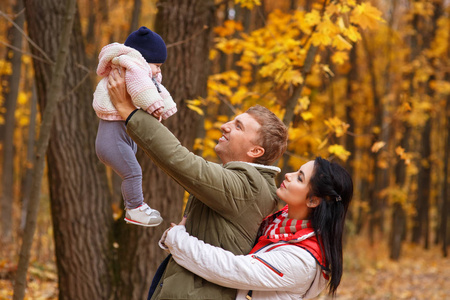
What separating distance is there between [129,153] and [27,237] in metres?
2.09

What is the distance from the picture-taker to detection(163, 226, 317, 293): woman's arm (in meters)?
Answer: 2.00

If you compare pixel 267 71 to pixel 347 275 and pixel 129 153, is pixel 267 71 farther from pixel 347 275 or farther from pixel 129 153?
pixel 347 275

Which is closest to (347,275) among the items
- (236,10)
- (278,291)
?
(236,10)

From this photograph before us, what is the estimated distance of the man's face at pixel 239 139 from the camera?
2.22 m

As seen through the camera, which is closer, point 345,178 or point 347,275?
point 345,178

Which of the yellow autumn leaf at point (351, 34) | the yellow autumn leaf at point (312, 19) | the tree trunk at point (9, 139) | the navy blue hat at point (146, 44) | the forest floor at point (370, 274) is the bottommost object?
the forest floor at point (370, 274)

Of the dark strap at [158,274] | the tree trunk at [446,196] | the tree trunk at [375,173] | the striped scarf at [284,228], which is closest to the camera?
the striped scarf at [284,228]

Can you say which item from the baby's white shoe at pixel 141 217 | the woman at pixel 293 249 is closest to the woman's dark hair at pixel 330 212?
the woman at pixel 293 249

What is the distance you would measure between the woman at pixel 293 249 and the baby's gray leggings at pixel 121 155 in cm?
24

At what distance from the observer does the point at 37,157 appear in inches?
143

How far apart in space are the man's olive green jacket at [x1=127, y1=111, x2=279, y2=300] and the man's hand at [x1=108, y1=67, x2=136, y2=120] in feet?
0.25

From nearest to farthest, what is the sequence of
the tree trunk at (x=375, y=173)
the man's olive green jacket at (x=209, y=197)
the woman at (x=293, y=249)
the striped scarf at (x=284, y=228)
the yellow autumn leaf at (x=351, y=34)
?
the man's olive green jacket at (x=209, y=197) < the woman at (x=293, y=249) < the striped scarf at (x=284, y=228) < the yellow autumn leaf at (x=351, y=34) < the tree trunk at (x=375, y=173)

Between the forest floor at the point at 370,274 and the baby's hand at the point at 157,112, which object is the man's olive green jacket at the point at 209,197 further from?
the forest floor at the point at 370,274

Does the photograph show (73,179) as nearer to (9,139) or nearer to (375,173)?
(9,139)
